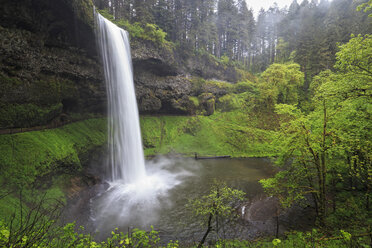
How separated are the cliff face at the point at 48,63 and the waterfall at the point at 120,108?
65.9 inches

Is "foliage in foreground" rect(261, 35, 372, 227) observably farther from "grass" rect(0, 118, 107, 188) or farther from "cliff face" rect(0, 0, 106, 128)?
"cliff face" rect(0, 0, 106, 128)

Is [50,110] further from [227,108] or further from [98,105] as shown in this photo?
[227,108]

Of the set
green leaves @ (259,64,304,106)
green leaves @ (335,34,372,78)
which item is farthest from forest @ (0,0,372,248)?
green leaves @ (259,64,304,106)

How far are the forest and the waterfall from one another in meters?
0.14

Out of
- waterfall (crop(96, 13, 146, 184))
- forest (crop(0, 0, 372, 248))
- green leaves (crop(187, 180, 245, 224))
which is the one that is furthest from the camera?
waterfall (crop(96, 13, 146, 184))

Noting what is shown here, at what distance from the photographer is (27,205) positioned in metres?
9.87

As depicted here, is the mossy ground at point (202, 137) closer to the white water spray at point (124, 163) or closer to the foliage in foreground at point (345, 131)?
the white water spray at point (124, 163)

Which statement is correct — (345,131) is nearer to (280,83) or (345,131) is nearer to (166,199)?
(166,199)

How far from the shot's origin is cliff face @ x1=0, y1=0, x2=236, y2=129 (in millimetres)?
12203

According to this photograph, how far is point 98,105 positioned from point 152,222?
16.0m

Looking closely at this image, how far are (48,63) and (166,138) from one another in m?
16.4

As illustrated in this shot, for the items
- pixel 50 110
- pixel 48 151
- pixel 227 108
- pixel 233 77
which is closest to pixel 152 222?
pixel 48 151

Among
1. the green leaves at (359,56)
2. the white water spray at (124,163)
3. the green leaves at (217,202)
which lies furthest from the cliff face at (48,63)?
the green leaves at (359,56)

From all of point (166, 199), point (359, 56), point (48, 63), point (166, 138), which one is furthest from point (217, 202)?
point (166, 138)
